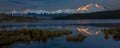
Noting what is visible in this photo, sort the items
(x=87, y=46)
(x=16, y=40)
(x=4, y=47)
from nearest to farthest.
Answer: (x=4, y=47), (x=87, y=46), (x=16, y=40)

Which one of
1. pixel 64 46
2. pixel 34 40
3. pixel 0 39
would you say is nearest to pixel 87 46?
pixel 64 46

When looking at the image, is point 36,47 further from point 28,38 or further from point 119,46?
point 119,46

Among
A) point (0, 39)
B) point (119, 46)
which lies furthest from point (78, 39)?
point (0, 39)

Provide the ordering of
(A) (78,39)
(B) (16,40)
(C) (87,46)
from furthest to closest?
(A) (78,39) → (B) (16,40) → (C) (87,46)

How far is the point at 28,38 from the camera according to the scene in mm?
31609

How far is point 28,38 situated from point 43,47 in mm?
4454

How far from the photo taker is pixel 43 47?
27.7 meters

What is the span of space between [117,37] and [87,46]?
8.20 meters

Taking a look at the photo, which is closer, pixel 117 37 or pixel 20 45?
pixel 20 45

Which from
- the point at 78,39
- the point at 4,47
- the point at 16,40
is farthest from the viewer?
the point at 78,39

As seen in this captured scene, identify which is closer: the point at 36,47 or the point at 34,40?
the point at 36,47

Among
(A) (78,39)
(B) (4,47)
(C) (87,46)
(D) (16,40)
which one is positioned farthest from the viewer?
(A) (78,39)

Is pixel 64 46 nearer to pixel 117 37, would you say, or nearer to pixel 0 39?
pixel 0 39

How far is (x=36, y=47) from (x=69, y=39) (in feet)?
22.7
